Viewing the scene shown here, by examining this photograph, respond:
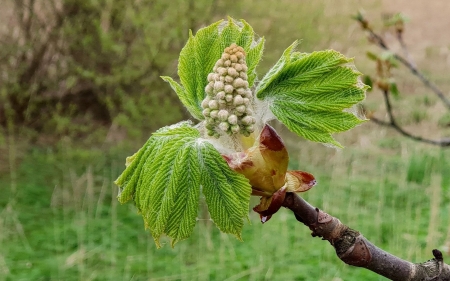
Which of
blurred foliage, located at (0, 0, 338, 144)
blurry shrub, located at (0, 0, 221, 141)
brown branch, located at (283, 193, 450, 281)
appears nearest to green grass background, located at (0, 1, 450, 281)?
blurred foliage, located at (0, 0, 338, 144)

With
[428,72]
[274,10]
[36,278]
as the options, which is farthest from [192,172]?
[428,72]

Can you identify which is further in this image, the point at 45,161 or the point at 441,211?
the point at 45,161

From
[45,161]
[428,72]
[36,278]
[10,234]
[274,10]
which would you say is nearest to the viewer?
[36,278]

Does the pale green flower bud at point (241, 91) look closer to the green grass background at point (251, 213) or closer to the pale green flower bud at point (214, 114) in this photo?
the pale green flower bud at point (214, 114)

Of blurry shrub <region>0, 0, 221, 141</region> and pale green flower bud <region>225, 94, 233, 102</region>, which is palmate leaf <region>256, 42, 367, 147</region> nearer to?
pale green flower bud <region>225, 94, 233, 102</region>

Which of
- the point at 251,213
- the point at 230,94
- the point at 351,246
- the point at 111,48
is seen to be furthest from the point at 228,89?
the point at 111,48

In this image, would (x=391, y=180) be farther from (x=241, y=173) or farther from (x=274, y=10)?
(x=241, y=173)

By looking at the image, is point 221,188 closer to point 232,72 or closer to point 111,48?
point 232,72

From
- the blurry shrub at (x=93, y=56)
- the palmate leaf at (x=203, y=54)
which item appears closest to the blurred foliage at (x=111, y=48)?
the blurry shrub at (x=93, y=56)
